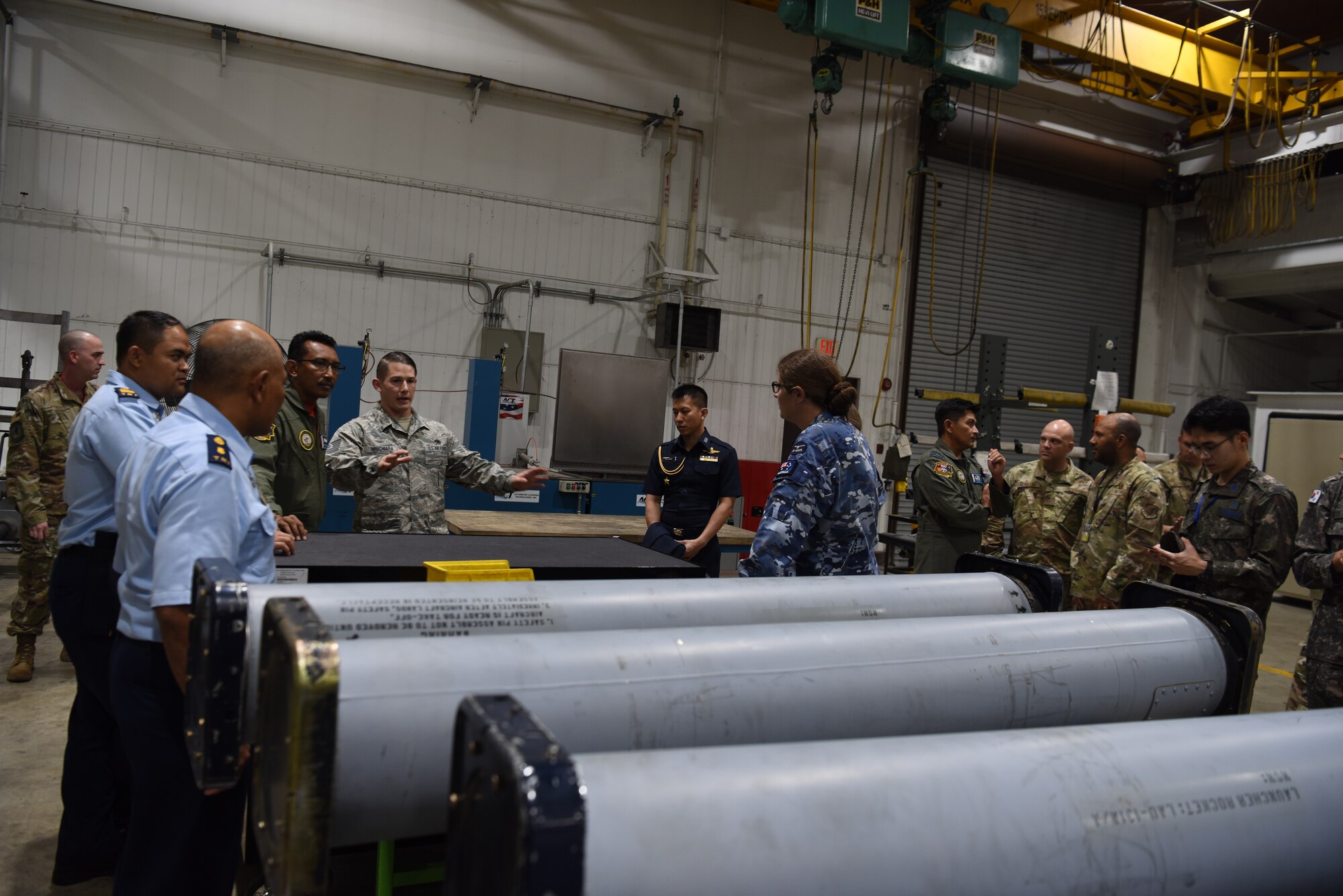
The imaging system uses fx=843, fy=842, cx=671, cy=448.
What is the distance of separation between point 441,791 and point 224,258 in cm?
623

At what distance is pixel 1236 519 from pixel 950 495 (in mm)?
1282

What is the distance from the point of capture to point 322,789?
835mm

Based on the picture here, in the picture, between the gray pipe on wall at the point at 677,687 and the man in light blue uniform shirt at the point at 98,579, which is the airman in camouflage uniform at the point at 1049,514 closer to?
the gray pipe on wall at the point at 677,687

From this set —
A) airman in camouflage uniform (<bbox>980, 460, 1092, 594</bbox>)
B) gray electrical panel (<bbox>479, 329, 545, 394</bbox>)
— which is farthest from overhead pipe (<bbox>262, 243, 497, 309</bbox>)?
airman in camouflage uniform (<bbox>980, 460, 1092, 594</bbox>)

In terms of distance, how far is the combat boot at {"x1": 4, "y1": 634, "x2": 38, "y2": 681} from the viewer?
3754 mm

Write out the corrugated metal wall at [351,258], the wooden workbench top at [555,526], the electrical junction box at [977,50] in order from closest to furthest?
the wooden workbench top at [555,526]
the corrugated metal wall at [351,258]
the electrical junction box at [977,50]

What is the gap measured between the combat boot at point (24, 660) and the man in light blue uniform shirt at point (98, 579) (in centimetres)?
189

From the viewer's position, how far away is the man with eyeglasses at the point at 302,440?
116 inches

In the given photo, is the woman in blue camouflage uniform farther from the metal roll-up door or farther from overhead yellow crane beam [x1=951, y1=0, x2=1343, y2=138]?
the metal roll-up door

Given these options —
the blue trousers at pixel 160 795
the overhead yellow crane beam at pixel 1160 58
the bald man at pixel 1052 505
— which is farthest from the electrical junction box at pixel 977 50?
the blue trousers at pixel 160 795

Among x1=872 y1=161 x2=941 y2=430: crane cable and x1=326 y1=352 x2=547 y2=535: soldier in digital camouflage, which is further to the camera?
x1=872 y1=161 x2=941 y2=430: crane cable

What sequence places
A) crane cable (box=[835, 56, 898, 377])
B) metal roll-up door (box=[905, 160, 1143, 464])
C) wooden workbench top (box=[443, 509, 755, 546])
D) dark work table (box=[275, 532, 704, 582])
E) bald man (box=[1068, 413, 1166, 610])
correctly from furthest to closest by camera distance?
1. metal roll-up door (box=[905, 160, 1143, 464])
2. crane cable (box=[835, 56, 898, 377])
3. wooden workbench top (box=[443, 509, 755, 546])
4. bald man (box=[1068, 413, 1166, 610])
5. dark work table (box=[275, 532, 704, 582])

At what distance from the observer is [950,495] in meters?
4.01

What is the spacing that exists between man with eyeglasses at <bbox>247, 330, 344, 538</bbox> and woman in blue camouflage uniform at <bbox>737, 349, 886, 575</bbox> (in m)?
1.62
